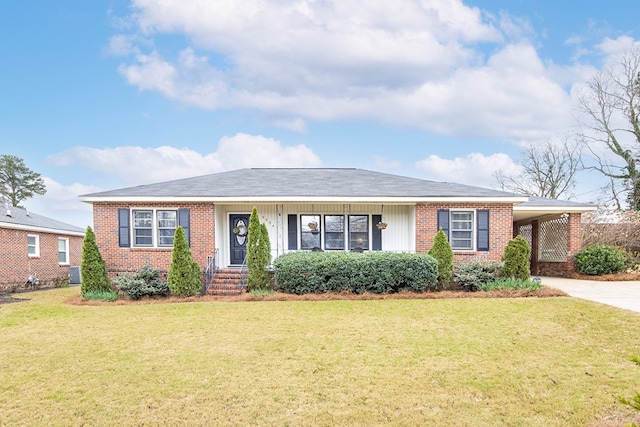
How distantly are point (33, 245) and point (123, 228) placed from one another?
8.02 meters

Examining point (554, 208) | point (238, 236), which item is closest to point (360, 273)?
point (238, 236)

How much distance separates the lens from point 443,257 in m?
11.8

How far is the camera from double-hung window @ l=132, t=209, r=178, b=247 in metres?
13.0

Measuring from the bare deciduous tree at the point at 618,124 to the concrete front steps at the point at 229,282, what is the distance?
23807 mm

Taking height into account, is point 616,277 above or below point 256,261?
below

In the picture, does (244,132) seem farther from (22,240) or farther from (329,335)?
(329,335)

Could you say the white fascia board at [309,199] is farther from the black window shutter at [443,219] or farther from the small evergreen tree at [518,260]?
the small evergreen tree at [518,260]

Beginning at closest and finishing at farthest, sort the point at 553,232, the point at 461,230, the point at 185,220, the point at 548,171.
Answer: the point at 185,220
the point at 461,230
the point at 553,232
the point at 548,171

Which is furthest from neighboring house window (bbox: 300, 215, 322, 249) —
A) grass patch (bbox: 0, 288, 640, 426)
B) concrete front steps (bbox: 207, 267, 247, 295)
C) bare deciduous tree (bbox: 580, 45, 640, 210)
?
bare deciduous tree (bbox: 580, 45, 640, 210)

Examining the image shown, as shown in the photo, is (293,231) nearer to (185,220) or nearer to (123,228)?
(185,220)

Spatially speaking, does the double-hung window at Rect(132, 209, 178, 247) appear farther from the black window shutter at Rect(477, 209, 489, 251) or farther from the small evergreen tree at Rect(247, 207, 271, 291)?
the black window shutter at Rect(477, 209, 489, 251)

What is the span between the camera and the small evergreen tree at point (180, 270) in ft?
37.9

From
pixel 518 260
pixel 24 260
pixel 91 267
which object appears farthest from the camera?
pixel 24 260

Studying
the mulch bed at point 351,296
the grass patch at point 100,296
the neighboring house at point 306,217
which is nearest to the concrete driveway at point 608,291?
the mulch bed at point 351,296
